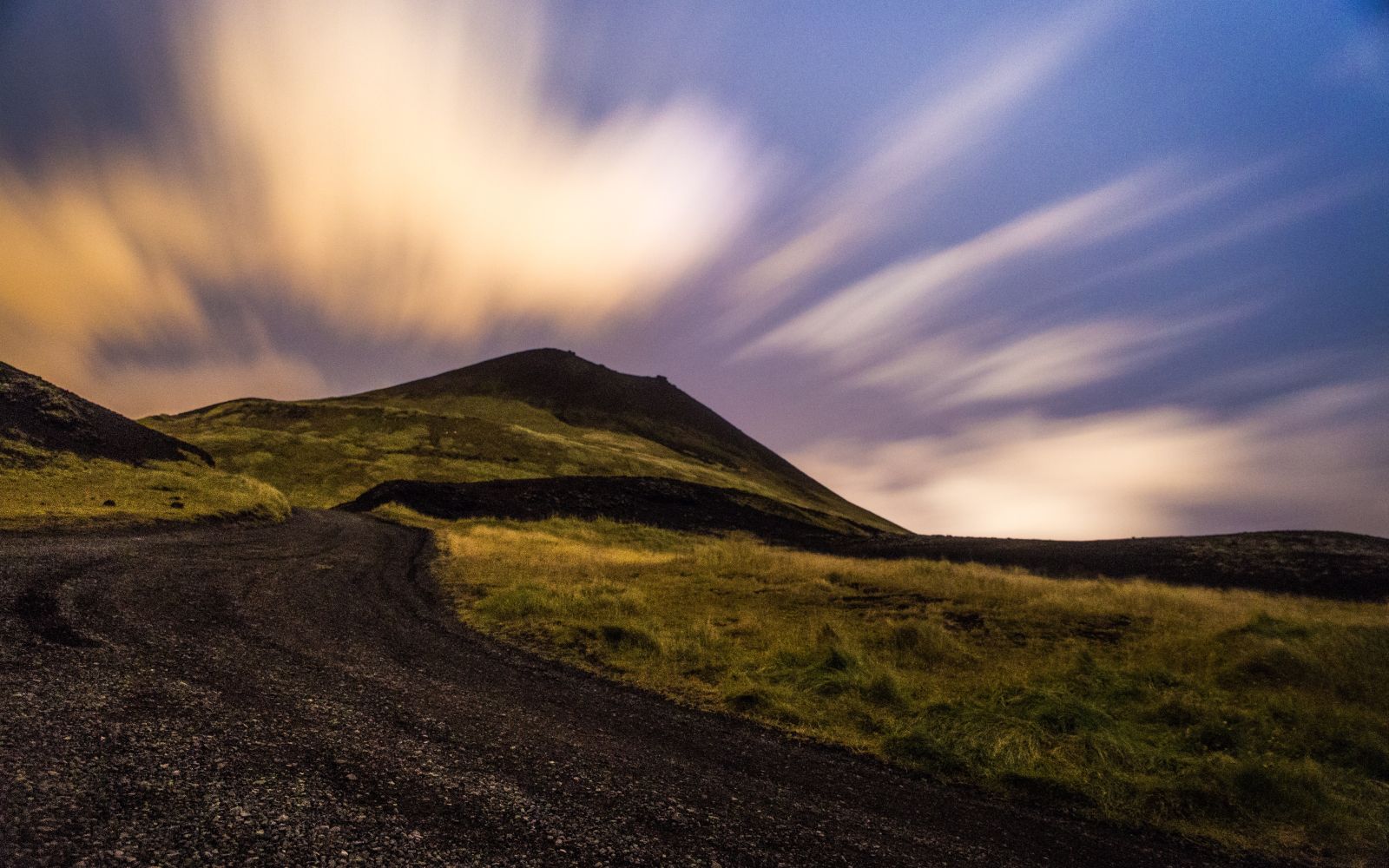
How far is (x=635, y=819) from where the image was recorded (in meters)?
5.33

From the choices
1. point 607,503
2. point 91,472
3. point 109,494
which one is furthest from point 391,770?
point 607,503

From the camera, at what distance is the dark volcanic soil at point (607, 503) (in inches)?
1937

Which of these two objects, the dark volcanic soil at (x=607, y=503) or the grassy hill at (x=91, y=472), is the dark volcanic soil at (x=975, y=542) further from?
the grassy hill at (x=91, y=472)

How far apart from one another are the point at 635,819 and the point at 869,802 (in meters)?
2.74

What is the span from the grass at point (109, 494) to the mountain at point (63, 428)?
4.20 ft

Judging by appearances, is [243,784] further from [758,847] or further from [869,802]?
[869,802]

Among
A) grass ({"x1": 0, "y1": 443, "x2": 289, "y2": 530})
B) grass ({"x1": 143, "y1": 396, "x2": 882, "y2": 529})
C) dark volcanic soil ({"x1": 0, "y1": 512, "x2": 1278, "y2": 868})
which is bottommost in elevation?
dark volcanic soil ({"x1": 0, "y1": 512, "x2": 1278, "y2": 868})

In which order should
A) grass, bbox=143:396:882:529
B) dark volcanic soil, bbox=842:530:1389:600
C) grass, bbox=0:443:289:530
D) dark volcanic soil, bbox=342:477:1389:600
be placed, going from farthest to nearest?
grass, bbox=143:396:882:529, dark volcanic soil, bbox=342:477:1389:600, dark volcanic soil, bbox=842:530:1389:600, grass, bbox=0:443:289:530

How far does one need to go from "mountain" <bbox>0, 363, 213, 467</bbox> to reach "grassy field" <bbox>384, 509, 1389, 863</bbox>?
2770cm

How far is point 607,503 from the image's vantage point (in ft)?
185

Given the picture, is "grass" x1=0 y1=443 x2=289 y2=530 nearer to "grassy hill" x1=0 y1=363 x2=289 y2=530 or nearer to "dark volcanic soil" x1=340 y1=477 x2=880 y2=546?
"grassy hill" x1=0 y1=363 x2=289 y2=530

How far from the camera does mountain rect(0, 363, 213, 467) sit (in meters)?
30.1

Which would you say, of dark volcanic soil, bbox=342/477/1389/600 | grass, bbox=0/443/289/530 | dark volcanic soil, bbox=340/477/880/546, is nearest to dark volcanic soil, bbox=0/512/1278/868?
grass, bbox=0/443/289/530

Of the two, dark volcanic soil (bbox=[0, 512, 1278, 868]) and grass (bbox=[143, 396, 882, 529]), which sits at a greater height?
grass (bbox=[143, 396, 882, 529])
